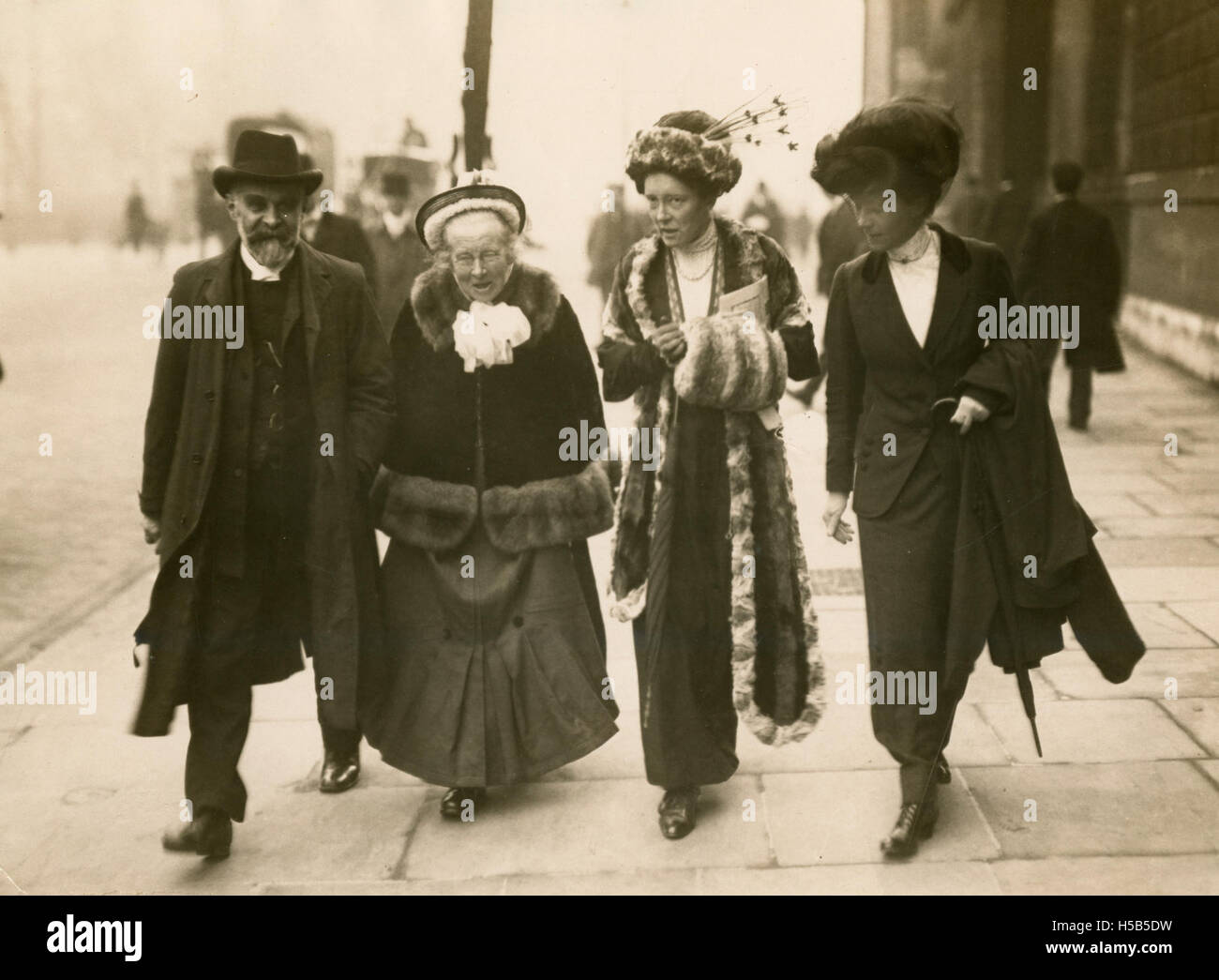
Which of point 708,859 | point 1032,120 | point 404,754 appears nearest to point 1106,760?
point 708,859

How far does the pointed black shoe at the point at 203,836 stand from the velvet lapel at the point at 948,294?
2.30 m

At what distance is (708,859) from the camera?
391cm

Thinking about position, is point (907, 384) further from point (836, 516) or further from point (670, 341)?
point (670, 341)

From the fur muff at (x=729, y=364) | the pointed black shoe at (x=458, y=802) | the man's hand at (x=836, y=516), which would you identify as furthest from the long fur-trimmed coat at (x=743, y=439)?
the pointed black shoe at (x=458, y=802)

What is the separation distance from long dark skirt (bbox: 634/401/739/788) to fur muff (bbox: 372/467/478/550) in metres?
0.59

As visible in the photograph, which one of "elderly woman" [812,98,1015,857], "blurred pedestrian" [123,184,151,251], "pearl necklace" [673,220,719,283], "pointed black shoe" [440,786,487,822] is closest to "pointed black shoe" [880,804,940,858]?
"elderly woman" [812,98,1015,857]

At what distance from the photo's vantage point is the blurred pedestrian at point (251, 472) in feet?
12.8

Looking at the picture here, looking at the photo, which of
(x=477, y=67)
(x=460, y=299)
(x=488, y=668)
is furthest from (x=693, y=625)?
(x=477, y=67)

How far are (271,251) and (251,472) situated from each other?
0.60 m

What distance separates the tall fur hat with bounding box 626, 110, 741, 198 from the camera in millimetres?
3799

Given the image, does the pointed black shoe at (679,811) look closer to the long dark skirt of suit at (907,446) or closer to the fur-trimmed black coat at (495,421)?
the long dark skirt of suit at (907,446)

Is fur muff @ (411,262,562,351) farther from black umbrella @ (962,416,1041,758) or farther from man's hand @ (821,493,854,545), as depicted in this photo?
black umbrella @ (962,416,1041,758)

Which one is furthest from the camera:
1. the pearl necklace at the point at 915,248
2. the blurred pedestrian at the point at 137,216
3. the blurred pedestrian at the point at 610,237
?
the blurred pedestrian at the point at 137,216

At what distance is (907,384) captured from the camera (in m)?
3.88
